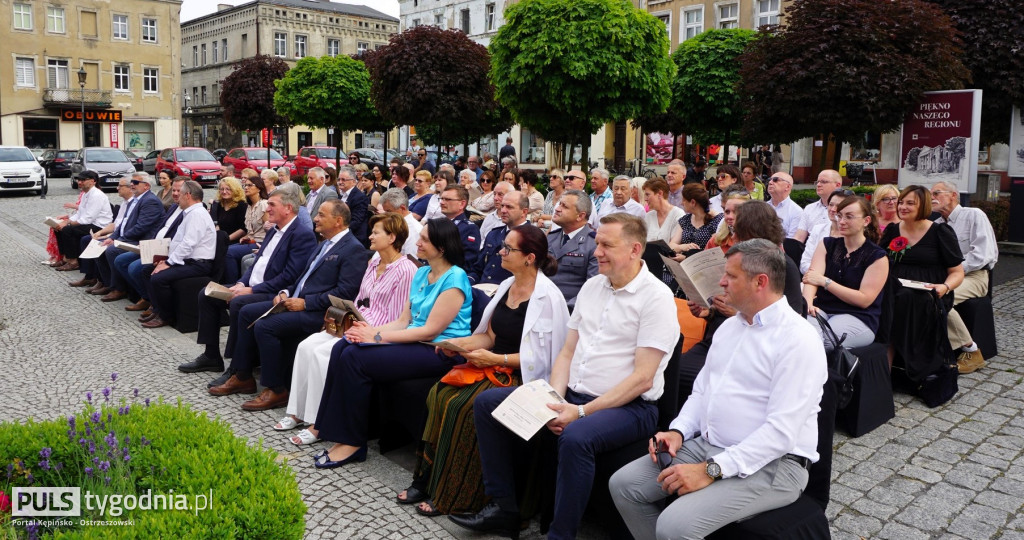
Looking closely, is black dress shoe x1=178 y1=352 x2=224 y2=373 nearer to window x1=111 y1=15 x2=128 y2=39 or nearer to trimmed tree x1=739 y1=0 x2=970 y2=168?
trimmed tree x1=739 y1=0 x2=970 y2=168

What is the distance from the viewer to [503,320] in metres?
4.87

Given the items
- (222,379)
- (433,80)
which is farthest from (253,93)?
(222,379)

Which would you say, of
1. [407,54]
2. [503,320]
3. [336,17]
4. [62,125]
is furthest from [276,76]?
[336,17]

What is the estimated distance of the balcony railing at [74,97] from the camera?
47531 mm

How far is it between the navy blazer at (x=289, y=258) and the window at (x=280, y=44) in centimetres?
5879

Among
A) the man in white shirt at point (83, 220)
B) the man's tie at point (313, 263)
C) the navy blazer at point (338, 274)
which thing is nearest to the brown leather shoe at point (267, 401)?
the navy blazer at point (338, 274)

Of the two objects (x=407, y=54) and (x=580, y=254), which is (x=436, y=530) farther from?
(x=407, y=54)

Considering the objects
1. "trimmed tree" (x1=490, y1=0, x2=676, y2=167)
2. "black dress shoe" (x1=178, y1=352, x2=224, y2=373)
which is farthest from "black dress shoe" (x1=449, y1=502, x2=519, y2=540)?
"trimmed tree" (x1=490, y1=0, x2=676, y2=167)

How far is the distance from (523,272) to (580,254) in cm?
170

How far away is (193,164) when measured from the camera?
29.1 m

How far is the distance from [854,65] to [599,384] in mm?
9465

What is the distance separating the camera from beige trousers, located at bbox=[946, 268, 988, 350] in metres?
6.89

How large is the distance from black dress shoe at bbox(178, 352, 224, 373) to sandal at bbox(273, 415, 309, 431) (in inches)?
69.9

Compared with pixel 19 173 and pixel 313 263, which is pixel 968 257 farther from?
pixel 19 173
